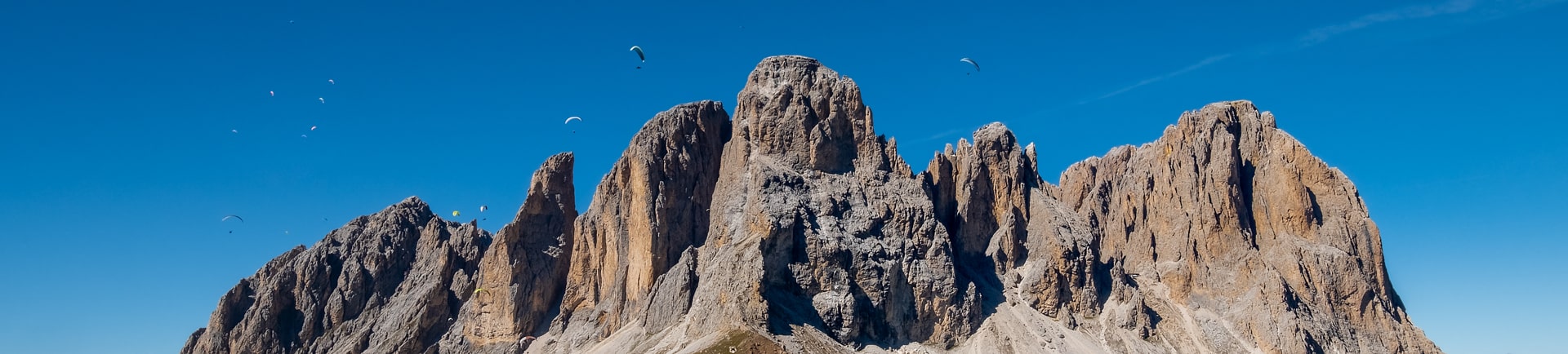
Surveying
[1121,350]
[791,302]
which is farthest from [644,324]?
[1121,350]

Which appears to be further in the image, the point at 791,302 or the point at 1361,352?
the point at 1361,352

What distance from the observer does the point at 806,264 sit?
190 metres

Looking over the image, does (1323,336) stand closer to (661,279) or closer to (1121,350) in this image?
(1121,350)

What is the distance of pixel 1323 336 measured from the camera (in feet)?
652

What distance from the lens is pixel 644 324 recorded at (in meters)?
191

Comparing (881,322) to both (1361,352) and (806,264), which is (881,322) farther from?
(1361,352)

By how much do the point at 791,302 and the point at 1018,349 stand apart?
101ft

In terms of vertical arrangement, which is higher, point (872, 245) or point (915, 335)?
point (872, 245)

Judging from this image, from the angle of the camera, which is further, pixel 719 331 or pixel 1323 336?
pixel 1323 336

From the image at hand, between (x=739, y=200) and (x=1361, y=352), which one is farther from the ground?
(x=739, y=200)

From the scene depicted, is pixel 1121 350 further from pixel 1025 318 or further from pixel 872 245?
pixel 872 245

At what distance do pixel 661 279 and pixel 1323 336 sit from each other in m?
91.5

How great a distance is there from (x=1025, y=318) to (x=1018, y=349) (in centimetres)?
891

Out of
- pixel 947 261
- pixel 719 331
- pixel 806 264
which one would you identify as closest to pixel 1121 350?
pixel 947 261
